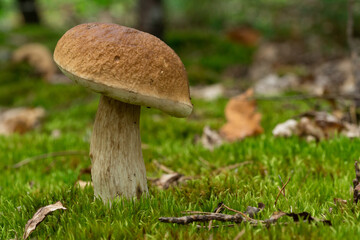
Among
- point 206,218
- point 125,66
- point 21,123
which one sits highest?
point 125,66

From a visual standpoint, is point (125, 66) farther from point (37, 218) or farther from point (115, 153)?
point (37, 218)

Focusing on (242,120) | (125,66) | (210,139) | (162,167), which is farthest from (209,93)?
(125,66)

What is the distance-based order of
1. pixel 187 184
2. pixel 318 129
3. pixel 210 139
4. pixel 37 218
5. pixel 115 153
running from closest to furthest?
pixel 37 218 < pixel 115 153 < pixel 187 184 < pixel 318 129 < pixel 210 139

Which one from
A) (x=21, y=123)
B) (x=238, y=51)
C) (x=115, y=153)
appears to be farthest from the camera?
(x=238, y=51)

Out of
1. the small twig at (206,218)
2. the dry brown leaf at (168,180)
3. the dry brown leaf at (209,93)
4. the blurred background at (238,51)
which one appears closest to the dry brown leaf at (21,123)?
the blurred background at (238,51)

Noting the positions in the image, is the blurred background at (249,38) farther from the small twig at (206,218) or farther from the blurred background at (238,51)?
the small twig at (206,218)

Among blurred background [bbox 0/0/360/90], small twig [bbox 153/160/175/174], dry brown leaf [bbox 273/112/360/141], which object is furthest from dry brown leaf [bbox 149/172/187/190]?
blurred background [bbox 0/0/360/90]

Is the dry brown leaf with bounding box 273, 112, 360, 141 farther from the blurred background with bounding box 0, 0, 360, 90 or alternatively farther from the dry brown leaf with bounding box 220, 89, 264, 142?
the blurred background with bounding box 0, 0, 360, 90
